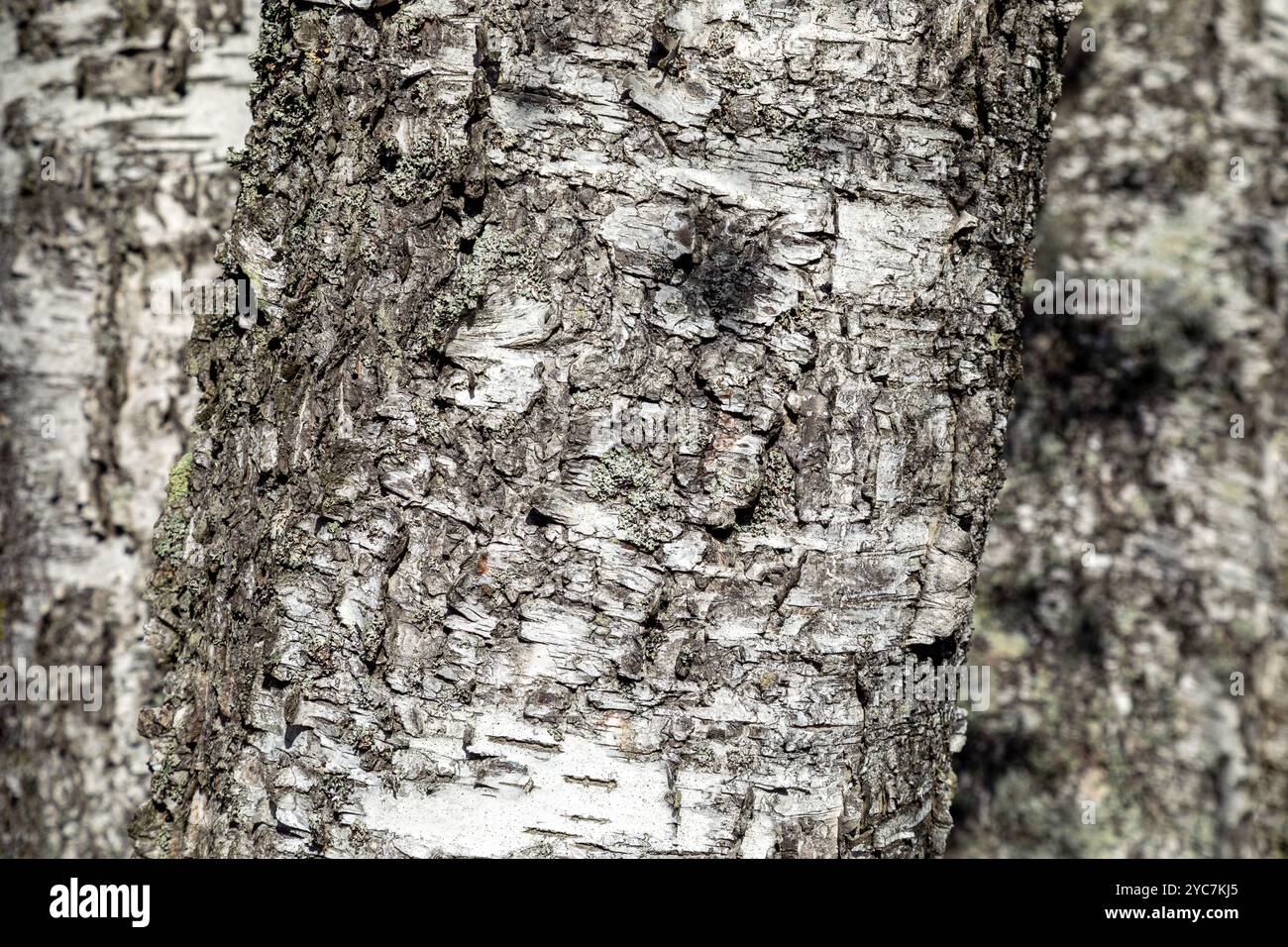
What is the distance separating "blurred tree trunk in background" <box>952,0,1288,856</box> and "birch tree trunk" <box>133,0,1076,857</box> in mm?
3283

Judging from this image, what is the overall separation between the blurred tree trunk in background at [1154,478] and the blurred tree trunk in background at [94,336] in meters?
3.43

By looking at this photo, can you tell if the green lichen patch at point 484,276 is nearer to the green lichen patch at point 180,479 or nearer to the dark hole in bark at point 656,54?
the dark hole in bark at point 656,54

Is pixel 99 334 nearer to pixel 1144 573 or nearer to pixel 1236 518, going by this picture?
pixel 1144 573

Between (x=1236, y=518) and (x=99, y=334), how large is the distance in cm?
430

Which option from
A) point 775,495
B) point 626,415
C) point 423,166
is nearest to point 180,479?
point 423,166

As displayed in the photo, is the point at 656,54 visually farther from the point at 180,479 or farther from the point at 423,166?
the point at 180,479

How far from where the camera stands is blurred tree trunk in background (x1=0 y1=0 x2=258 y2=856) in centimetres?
256

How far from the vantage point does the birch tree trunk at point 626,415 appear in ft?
3.53

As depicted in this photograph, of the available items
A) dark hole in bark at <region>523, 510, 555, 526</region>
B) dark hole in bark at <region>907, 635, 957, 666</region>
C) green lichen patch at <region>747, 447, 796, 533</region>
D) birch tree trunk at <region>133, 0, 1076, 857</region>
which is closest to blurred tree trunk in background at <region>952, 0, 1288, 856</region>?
dark hole in bark at <region>907, 635, 957, 666</region>

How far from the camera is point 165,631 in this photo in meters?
1.40

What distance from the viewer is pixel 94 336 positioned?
2631 mm

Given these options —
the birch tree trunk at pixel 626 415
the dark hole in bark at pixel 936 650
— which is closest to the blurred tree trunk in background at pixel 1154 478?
the dark hole in bark at pixel 936 650

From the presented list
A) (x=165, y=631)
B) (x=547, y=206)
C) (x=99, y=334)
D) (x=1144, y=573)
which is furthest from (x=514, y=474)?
(x=1144, y=573)

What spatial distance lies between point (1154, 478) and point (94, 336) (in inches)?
159
